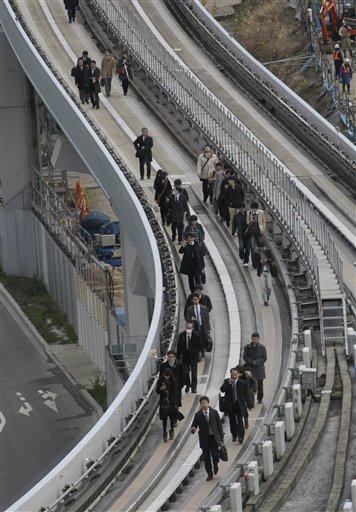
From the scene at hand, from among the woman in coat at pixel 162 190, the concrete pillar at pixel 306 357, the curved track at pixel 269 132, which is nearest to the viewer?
the concrete pillar at pixel 306 357

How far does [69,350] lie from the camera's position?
71.3 m

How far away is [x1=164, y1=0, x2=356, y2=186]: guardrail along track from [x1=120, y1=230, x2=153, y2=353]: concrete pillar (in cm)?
593

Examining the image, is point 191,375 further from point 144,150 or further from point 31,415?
point 31,415

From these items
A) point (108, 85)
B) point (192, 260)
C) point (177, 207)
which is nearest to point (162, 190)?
point (177, 207)

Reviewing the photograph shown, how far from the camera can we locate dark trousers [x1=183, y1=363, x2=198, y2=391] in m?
40.6

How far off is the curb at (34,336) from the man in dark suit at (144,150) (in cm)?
1050

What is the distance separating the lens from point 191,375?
41.4 meters

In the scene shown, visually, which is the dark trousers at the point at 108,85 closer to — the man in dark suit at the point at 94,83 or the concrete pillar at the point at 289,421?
the man in dark suit at the point at 94,83

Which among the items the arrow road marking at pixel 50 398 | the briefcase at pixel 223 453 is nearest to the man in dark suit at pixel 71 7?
the arrow road marking at pixel 50 398

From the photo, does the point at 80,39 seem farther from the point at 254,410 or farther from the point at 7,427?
the point at 254,410

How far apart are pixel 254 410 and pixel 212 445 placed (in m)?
3.42

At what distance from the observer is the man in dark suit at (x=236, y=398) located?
37969 mm

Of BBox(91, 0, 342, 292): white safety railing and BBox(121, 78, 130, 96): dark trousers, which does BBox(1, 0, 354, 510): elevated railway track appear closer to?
BBox(121, 78, 130, 96): dark trousers

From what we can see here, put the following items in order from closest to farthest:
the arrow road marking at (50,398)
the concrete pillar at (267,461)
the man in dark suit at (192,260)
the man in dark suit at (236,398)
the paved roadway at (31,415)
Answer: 1. the concrete pillar at (267,461)
2. the man in dark suit at (236,398)
3. the man in dark suit at (192,260)
4. the paved roadway at (31,415)
5. the arrow road marking at (50,398)
